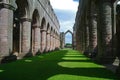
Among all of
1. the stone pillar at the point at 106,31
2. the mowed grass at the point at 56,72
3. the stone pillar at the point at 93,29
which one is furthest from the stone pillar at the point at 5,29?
the stone pillar at the point at 93,29

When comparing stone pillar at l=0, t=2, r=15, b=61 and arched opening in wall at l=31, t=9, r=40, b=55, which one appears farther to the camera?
arched opening in wall at l=31, t=9, r=40, b=55

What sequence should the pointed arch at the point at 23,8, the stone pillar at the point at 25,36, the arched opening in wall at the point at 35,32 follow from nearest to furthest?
the pointed arch at the point at 23,8
the stone pillar at the point at 25,36
the arched opening in wall at the point at 35,32

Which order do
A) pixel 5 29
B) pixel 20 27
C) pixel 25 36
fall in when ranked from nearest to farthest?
pixel 5 29 < pixel 20 27 < pixel 25 36

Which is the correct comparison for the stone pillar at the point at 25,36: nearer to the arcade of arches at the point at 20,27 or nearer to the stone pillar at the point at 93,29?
the arcade of arches at the point at 20,27

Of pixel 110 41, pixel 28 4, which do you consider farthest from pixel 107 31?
pixel 28 4

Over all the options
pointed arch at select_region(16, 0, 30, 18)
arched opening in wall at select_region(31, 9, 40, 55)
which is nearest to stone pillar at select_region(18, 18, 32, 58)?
pointed arch at select_region(16, 0, 30, 18)

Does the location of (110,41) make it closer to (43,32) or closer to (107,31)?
(107,31)

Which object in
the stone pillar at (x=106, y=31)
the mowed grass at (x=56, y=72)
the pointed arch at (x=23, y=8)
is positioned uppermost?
the pointed arch at (x=23, y=8)

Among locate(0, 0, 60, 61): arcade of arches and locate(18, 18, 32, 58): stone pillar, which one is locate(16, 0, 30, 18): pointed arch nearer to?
locate(0, 0, 60, 61): arcade of arches

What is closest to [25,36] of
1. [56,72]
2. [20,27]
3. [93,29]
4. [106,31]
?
[20,27]

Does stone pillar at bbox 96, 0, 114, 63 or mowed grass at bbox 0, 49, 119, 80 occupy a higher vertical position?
stone pillar at bbox 96, 0, 114, 63

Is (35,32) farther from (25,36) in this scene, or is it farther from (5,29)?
(5,29)

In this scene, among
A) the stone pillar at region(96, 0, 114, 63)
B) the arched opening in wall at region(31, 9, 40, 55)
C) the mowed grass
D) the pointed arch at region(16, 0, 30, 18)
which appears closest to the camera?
the mowed grass

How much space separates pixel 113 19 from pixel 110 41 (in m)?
1.23
